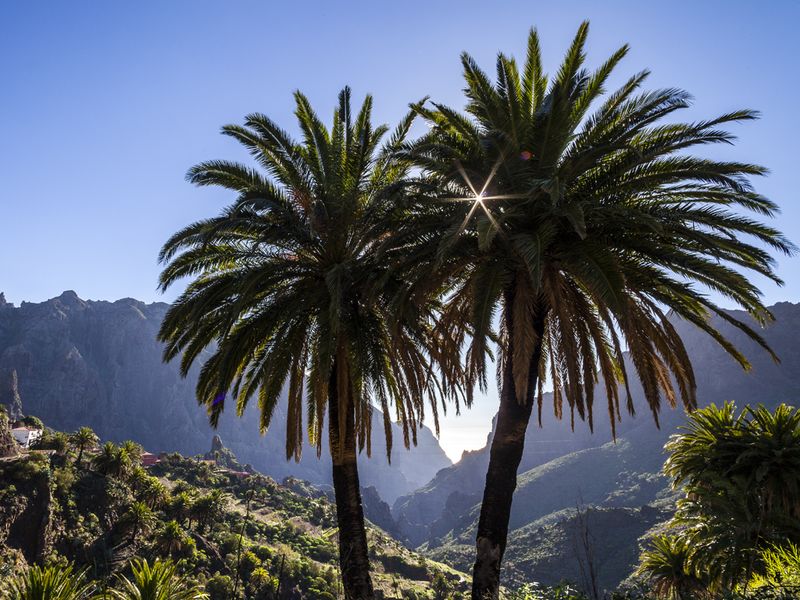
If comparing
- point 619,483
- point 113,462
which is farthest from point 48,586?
point 619,483

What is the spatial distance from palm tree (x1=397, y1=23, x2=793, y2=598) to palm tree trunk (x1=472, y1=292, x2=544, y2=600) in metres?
0.02

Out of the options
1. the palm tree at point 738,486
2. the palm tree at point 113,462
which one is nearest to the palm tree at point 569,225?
the palm tree at point 738,486

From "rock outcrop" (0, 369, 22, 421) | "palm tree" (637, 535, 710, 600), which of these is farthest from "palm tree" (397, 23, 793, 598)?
"rock outcrop" (0, 369, 22, 421)

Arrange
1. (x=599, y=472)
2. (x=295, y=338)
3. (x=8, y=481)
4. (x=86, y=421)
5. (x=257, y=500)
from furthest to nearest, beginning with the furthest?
(x=86, y=421) → (x=599, y=472) → (x=257, y=500) → (x=8, y=481) → (x=295, y=338)

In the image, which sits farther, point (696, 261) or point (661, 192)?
point (661, 192)

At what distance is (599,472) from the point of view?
13212 cm

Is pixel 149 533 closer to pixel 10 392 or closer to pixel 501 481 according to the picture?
pixel 501 481

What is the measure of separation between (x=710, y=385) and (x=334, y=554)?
122 metres

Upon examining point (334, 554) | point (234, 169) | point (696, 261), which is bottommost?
point (334, 554)

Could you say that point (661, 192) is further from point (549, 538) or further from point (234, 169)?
point (549, 538)

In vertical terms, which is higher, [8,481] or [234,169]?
[234,169]

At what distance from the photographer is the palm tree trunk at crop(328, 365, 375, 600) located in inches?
410

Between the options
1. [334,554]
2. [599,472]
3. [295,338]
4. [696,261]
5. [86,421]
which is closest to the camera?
[696,261]

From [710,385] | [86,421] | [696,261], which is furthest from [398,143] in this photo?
[86,421]
